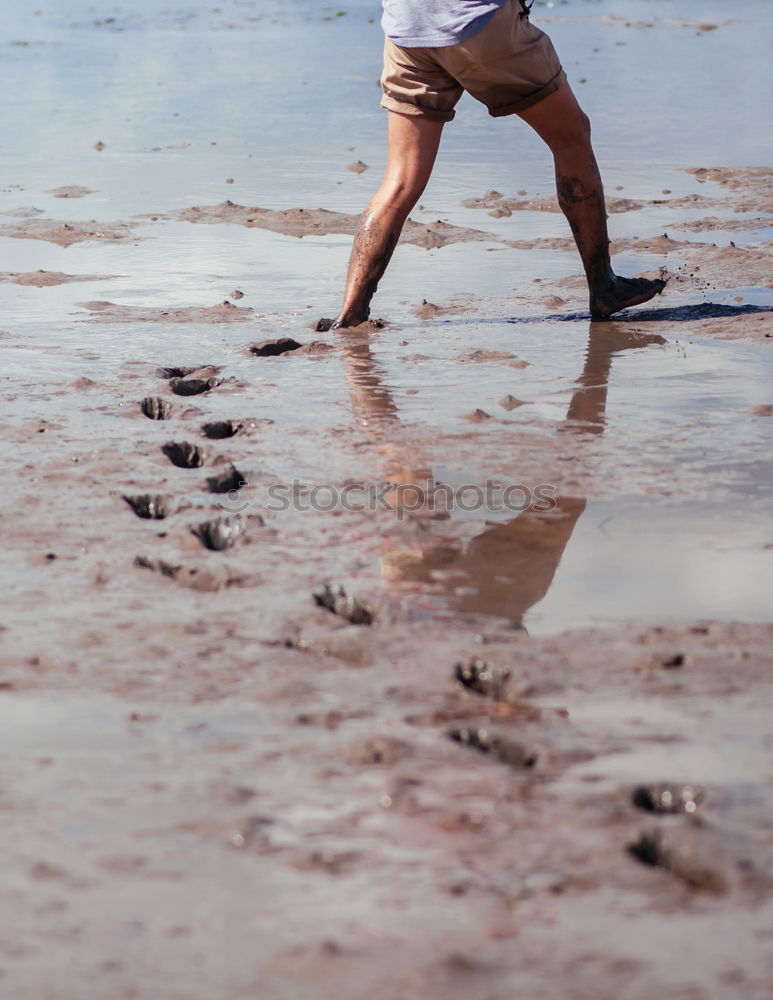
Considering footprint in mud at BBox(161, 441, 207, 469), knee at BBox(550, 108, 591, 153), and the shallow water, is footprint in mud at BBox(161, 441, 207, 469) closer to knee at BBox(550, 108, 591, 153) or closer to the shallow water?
the shallow water

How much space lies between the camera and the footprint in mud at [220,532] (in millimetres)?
2918

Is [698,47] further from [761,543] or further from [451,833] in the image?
[451,833]

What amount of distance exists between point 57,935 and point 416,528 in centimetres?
148

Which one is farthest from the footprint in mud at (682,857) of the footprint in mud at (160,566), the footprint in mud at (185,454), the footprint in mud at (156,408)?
the footprint in mud at (156,408)

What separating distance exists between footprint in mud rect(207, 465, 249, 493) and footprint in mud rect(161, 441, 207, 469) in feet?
0.67

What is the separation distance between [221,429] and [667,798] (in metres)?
2.09

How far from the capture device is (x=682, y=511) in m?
3.04

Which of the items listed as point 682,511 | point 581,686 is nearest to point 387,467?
point 682,511

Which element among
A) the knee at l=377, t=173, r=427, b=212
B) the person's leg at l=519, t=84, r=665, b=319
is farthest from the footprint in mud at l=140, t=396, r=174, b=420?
the person's leg at l=519, t=84, r=665, b=319

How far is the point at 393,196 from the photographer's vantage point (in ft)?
15.1

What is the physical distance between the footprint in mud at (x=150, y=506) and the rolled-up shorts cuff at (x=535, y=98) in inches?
81.4

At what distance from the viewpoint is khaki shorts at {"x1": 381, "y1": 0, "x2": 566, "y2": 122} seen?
432cm

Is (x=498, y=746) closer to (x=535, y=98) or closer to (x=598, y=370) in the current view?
(x=598, y=370)

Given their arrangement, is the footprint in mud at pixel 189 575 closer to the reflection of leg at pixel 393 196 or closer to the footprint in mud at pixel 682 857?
the footprint in mud at pixel 682 857
